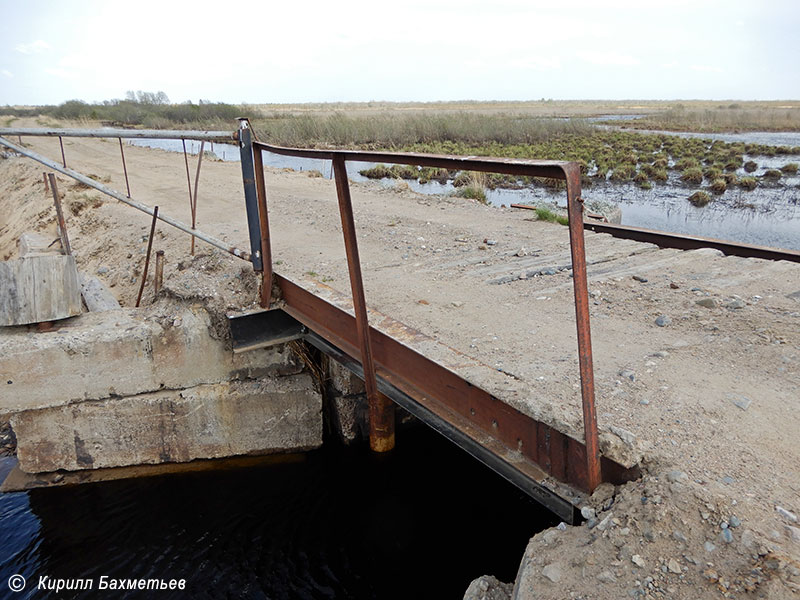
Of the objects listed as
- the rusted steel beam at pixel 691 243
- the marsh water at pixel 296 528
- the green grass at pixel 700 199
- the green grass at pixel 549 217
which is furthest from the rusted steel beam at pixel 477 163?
the green grass at pixel 700 199

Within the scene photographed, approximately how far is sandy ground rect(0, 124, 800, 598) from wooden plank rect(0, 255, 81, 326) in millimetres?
896

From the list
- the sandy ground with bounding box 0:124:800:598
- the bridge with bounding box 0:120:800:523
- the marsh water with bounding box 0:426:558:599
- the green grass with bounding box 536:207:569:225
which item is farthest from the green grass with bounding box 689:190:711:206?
the marsh water with bounding box 0:426:558:599

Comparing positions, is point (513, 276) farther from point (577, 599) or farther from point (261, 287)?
point (577, 599)

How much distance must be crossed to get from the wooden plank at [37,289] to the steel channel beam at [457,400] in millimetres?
1911

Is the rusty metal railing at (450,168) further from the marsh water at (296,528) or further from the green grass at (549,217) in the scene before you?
the green grass at (549,217)

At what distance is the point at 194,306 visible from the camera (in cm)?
528

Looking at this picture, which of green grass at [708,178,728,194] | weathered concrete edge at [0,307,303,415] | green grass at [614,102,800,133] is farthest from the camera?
green grass at [614,102,800,133]

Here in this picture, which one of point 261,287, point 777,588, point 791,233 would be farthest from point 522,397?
point 791,233

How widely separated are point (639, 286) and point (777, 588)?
11.2ft

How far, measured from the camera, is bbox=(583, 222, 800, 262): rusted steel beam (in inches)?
218

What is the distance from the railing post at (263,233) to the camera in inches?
183

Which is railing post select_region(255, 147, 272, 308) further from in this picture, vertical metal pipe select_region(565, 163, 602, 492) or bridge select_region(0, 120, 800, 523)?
vertical metal pipe select_region(565, 163, 602, 492)

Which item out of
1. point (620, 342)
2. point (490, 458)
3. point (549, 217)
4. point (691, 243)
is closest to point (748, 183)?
point (549, 217)

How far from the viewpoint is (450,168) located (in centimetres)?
252
